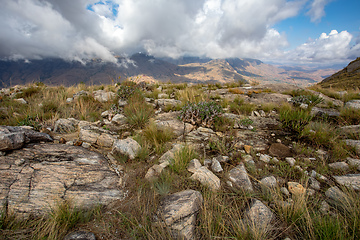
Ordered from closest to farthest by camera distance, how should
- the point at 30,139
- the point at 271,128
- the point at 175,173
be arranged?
the point at 175,173
the point at 30,139
the point at 271,128

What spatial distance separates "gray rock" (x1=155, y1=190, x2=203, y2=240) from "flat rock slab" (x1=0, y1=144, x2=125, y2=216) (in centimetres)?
78

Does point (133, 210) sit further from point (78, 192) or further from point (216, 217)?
point (216, 217)

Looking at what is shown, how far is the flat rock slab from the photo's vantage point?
1944 mm

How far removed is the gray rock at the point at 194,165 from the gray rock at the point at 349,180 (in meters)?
2.25

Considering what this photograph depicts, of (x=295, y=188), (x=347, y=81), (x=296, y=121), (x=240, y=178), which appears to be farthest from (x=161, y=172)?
(x=347, y=81)

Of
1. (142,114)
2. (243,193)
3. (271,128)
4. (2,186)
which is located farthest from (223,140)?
(2,186)

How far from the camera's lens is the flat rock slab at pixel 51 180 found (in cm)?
194

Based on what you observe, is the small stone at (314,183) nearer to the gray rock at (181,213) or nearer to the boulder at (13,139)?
the gray rock at (181,213)

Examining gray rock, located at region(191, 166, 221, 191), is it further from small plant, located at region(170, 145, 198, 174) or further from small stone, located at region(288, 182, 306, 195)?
small stone, located at region(288, 182, 306, 195)

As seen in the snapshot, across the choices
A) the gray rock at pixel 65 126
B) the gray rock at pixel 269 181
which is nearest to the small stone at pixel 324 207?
the gray rock at pixel 269 181

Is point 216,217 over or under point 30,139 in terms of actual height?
under

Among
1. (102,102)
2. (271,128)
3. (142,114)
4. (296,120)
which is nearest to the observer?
(296,120)

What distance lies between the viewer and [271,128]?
448 centimetres

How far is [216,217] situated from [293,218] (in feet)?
3.01
